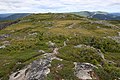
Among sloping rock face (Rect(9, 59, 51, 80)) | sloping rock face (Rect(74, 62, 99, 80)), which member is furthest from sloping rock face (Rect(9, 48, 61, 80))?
sloping rock face (Rect(74, 62, 99, 80))

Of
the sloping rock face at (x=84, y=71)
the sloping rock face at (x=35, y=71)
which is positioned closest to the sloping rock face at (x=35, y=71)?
the sloping rock face at (x=35, y=71)

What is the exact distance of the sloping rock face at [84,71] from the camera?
31.7 meters

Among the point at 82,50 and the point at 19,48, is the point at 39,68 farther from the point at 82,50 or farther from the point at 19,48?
the point at 19,48

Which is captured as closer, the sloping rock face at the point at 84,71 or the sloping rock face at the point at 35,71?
the sloping rock face at the point at 35,71

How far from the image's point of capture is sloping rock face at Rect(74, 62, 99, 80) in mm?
31688

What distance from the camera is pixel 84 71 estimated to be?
3297cm

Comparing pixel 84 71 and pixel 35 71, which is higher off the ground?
pixel 35 71

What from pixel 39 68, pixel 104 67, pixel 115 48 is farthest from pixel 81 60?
pixel 115 48

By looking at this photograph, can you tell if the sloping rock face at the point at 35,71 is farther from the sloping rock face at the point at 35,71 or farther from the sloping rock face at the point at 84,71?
the sloping rock face at the point at 84,71

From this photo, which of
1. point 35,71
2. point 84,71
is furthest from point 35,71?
point 84,71

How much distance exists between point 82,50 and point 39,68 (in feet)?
37.7

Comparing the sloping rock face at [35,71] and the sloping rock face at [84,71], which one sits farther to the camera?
the sloping rock face at [84,71]

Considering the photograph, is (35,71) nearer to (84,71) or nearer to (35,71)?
(35,71)

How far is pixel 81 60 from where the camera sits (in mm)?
38156
